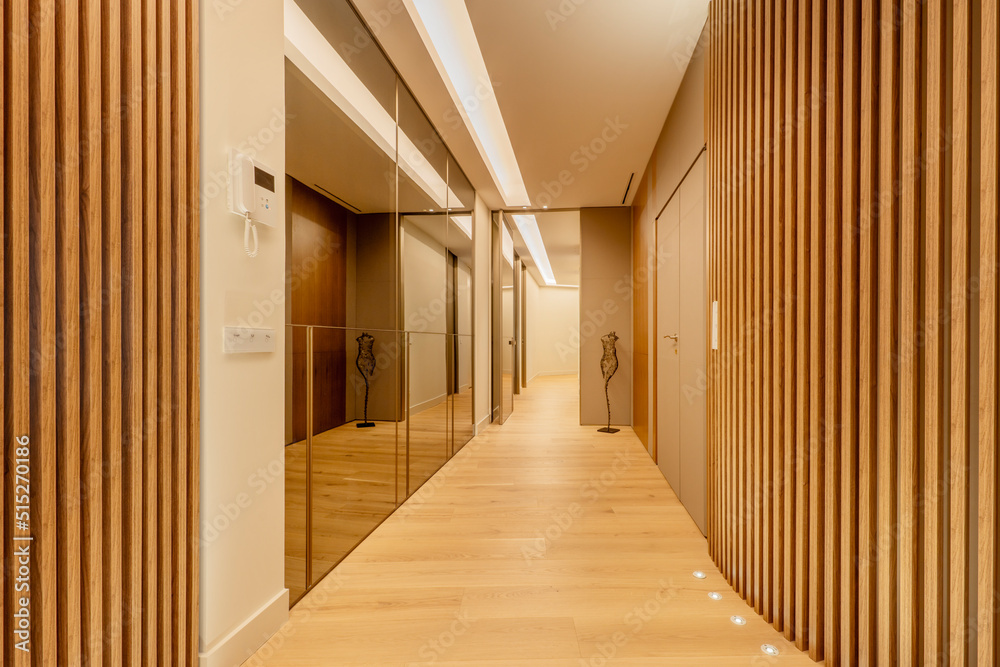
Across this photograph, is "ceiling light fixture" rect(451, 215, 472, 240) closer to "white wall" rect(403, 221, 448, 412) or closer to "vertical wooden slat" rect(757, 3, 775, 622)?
"white wall" rect(403, 221, 448, 412)

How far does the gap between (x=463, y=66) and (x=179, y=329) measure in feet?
8.16

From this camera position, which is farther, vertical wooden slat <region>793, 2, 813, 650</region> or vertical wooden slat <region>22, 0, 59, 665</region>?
vertical wooden slat <region>793, 2, 813, 650</region>

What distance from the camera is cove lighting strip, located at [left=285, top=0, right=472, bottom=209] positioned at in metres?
1.81

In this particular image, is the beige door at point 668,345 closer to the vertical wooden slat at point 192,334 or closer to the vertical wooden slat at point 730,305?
the vertical wooden slat at point 730,305

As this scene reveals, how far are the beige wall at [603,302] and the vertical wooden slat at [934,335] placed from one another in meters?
4.44

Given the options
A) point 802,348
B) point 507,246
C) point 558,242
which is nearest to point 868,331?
point 802,348

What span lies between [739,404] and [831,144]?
3.54ft

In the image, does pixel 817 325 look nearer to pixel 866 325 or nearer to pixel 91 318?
pixel 866 325

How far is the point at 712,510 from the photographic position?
88.1 inches

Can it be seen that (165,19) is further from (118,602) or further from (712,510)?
(712,510)

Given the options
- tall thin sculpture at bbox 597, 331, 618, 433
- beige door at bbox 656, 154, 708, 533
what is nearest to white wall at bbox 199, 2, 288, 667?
beige door at bbox 656, 154, 708, 533

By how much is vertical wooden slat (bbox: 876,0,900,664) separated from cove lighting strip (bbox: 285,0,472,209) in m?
1.95

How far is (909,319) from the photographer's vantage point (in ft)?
3.54

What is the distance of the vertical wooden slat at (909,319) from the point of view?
3.47ft
